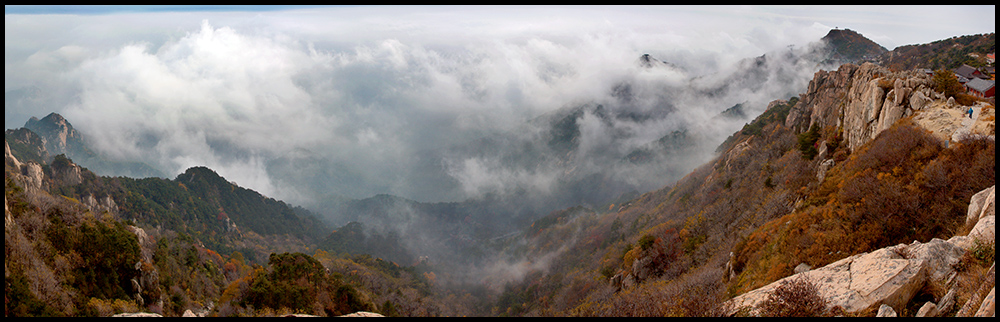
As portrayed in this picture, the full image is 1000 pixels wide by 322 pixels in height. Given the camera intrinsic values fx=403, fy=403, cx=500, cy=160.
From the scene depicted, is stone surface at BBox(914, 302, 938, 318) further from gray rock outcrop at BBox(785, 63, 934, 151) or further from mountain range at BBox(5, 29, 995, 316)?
gray rock outcrop at BBox(785, 63, 934, 151)

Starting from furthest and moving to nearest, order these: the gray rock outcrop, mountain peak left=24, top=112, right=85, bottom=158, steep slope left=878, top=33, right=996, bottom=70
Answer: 1. mountain peak left=24, top=112, right=85, bottom=158
2. steep slope left=878, top=33, right=996, bottom=70
3. the gray rock outcrop

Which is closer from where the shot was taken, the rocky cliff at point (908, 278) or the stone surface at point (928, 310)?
the stone surface at point (928, 310)

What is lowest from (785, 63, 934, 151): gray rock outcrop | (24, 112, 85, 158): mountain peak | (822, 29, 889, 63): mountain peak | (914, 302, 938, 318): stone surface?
(24, 112, 85, 158): mountain peak

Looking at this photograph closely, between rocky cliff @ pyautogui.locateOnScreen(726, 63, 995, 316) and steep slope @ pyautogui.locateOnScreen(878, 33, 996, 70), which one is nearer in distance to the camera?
rocky cliff @ pyautogui.locateOnScreen(726, 63, 995, 316)

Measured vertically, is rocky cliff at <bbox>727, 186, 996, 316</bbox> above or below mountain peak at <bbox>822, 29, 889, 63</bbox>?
below

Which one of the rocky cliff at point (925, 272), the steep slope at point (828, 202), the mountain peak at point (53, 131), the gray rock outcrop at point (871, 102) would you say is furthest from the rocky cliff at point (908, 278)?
the mountain peak at point (53, 131)

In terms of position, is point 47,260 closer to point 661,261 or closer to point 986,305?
point 986,305

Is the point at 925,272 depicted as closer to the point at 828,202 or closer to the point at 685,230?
the point at 828,202

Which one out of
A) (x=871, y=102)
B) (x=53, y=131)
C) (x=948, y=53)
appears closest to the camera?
(x=871, y=102)

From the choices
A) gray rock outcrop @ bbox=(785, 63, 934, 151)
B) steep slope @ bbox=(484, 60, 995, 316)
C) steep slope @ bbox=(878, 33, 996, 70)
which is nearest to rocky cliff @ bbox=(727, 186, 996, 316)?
steep slope @ bbox=(484, 60, 995, 316)

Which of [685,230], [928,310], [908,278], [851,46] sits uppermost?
[851,46]

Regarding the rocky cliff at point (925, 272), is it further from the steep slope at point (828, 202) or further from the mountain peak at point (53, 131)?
the mountain peak at point (53, 131)

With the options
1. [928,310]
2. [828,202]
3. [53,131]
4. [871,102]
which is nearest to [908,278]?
[928,310]
